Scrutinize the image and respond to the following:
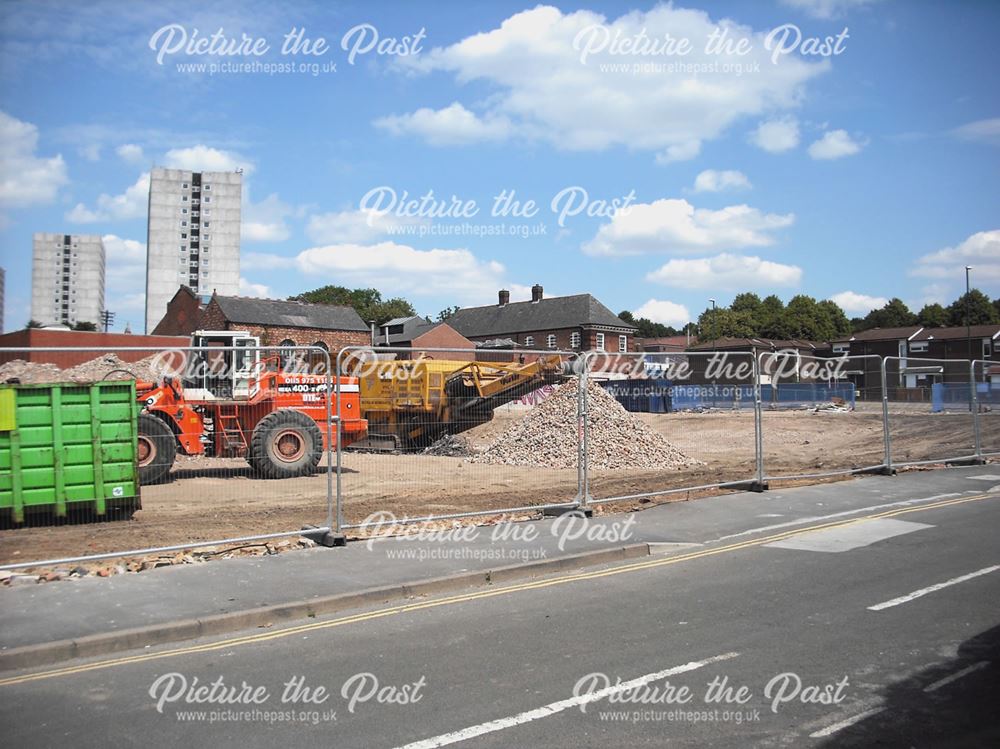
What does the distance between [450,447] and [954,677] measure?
13.2 m

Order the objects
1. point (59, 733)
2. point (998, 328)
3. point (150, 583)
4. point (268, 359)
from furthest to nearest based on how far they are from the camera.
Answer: point (998, 328)
point (268, 359)
point (150, 583)
point (59, 733)

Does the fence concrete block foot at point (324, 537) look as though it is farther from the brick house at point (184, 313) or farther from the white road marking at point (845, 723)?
the brick house at point (184, 313)

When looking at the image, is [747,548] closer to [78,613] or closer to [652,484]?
[652,484]

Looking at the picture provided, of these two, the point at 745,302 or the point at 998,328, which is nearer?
the point at 998,328

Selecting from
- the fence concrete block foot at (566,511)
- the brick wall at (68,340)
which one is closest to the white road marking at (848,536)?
the fence concrete block foot at (566,511)

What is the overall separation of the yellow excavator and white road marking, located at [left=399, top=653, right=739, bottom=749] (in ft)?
33.7

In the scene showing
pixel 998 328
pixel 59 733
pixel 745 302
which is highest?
pixel 745 302

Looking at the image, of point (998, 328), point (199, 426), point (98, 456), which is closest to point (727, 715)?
point (98, 456)

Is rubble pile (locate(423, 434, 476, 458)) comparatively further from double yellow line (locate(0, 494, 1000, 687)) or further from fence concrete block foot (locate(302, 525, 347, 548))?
double yellow line (locate(0, 494, 1000, 687))

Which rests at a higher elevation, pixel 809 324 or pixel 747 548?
pixel 809 324

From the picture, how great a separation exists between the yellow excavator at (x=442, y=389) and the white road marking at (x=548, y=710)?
10.3m

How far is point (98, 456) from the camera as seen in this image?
10.6 metres

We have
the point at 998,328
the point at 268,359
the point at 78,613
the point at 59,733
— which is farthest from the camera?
the point at 998,328

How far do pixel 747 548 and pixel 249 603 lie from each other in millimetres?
6062
